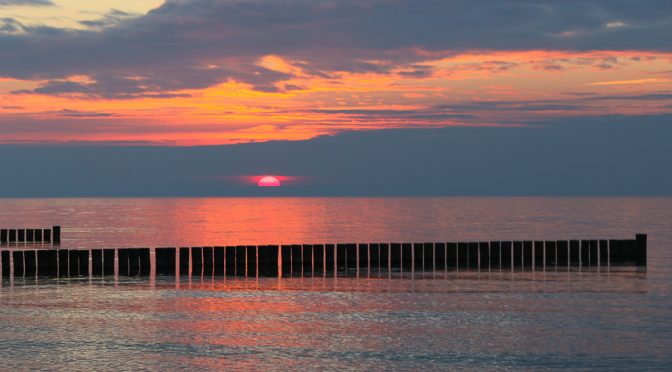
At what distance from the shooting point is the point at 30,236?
232 feet

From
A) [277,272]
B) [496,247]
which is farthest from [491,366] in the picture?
[496,247]

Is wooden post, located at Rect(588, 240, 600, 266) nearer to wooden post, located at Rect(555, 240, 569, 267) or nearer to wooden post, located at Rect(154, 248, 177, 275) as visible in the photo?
wooden post, located at Rect(555, 240, 569, 267)

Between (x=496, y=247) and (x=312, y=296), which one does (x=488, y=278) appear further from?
(x=312, y=296)

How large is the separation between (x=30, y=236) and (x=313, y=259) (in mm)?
36136

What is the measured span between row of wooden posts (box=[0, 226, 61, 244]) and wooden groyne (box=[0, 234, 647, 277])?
2658cm

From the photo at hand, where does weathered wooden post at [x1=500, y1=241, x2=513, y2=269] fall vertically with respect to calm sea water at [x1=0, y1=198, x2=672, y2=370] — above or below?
Answer: above

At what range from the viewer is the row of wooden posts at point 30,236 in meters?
68.6

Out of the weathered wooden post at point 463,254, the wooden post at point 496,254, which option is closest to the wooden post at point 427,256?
the weathered wooden post at point 463,254

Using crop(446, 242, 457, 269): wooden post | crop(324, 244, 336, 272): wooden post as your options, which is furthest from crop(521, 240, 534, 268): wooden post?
crop(324, 244, 336, 272): wooden post

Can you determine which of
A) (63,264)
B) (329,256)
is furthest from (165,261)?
(329,256)

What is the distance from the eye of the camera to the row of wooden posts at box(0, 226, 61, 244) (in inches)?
2702

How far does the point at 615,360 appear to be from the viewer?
21.2 m

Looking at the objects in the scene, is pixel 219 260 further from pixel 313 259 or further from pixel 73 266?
pixel 73 266

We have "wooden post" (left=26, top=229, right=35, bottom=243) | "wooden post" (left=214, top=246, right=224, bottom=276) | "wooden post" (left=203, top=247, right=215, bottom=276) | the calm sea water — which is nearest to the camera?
the calm sea water
